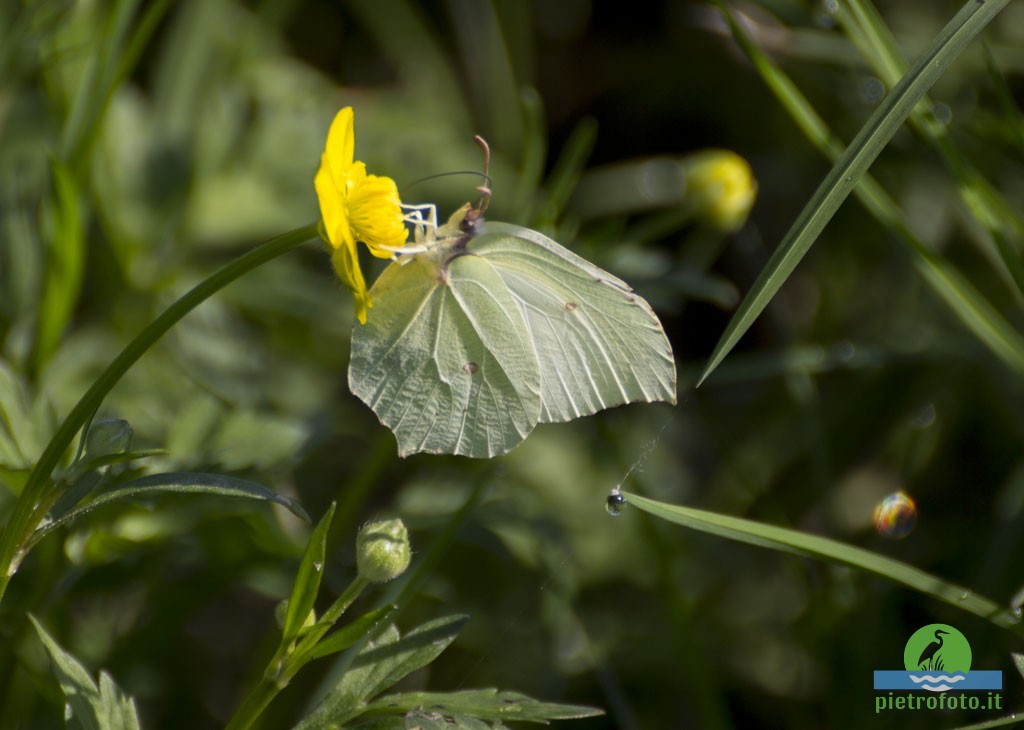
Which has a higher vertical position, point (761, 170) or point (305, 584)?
point (305, 584)

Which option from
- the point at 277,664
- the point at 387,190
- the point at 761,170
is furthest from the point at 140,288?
the point at 761,170

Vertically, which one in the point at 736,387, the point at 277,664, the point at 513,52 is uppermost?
the point at 513,52

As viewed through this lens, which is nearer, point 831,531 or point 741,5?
point 831,531

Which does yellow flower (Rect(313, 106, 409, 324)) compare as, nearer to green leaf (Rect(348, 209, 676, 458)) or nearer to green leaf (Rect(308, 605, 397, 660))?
green leaf (Rect(348, 209, 676, 458))

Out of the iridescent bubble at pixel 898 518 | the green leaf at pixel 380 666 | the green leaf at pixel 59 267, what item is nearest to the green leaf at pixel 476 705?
the green leaf at pixel 380 666

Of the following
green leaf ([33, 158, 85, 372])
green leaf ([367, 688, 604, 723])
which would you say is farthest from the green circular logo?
green leaf ([33, 158, 85, 372])

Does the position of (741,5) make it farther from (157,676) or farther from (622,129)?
(157,676)

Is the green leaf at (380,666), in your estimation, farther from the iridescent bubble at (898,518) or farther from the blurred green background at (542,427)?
the iridescent bubble at (898,518)
